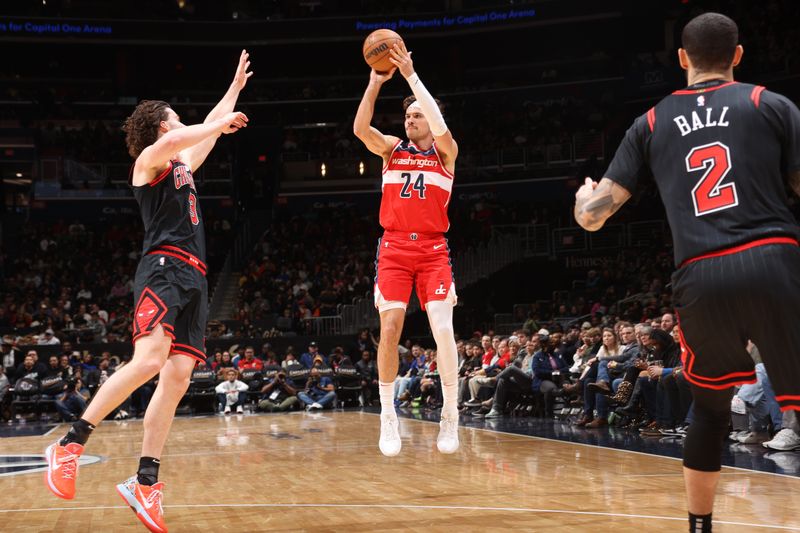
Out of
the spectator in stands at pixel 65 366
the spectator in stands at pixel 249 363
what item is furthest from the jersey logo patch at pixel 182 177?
→ the spectator in stands at pixel 249 363

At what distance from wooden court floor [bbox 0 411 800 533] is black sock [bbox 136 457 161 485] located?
0.43m

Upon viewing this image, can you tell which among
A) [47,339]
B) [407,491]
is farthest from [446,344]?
[47,339]

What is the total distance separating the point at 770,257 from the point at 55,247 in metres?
27.8

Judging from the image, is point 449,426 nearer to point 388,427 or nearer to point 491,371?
point 388,427

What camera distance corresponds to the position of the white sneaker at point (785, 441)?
869cm

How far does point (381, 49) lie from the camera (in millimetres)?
6379

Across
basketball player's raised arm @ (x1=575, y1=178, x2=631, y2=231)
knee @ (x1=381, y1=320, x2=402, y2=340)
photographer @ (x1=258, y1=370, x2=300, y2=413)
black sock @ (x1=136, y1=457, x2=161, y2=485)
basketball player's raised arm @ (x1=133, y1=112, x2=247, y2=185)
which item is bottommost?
photographer @ (x1=258, y1=370, x2=300, y2=413)

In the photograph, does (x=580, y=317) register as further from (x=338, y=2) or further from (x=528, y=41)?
(x=338, y=2)

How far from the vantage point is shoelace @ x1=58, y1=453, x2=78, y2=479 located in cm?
486

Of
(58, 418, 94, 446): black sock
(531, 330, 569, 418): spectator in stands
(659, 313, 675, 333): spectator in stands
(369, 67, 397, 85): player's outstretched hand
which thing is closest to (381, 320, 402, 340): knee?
(369, 67, 397, 85): player's outstretched hand

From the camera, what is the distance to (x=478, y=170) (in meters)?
29.2

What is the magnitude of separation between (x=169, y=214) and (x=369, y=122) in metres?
1.73

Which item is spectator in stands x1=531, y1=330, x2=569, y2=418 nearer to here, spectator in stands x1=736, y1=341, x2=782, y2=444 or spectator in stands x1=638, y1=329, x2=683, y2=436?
spectator in stands x1=638, y1=329, x2=683, y2=436

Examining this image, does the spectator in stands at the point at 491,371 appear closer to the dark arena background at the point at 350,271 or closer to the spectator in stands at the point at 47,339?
the dark arena background at the point at 350,271
